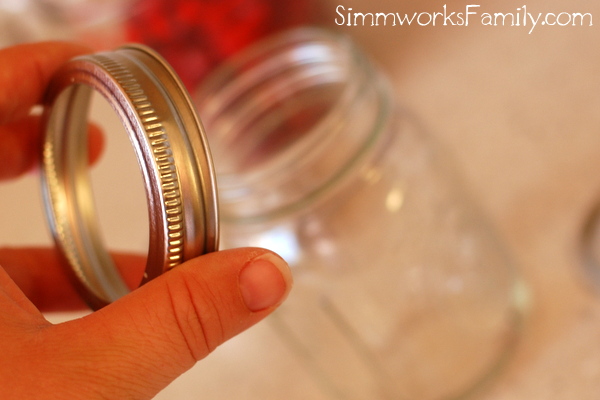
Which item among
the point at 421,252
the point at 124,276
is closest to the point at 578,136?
the point at 421,252

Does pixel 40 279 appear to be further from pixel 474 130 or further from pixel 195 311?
pixel 474 130

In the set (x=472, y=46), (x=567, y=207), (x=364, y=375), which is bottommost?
(x=364, y=375)

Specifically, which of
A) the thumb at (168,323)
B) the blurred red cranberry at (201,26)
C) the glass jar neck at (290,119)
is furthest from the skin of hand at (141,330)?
the blurred red cranberry at (201,26)

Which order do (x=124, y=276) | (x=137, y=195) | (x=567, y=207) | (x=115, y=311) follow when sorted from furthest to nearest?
1. (x=137, y=195)
2. (x=567, y=207)
3. (x=124, y=276)
4. (x=115, y=311)

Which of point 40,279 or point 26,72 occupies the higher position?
point 26,72

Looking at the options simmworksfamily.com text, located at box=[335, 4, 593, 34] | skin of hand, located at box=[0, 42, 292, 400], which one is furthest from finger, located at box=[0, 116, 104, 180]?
simmworksfamily.com text, located at box=[335, 4, 593, 34]

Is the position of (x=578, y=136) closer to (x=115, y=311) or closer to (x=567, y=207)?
(x=567, y=207)

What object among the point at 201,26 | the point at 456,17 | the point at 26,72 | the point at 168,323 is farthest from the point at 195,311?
the point at 456,17
